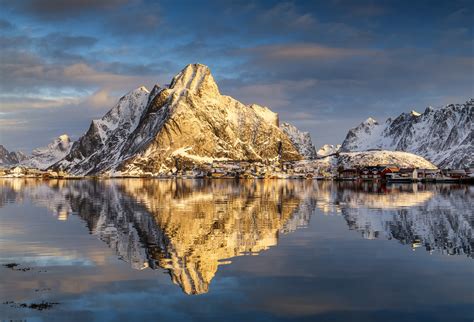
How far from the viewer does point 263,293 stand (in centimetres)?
3334

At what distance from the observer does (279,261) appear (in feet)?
144

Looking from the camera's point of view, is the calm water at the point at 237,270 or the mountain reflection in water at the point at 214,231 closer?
the calm water at the point at 237,270

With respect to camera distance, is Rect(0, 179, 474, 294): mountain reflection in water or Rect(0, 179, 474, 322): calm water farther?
Rect(0, 179, 474, 294): mountain reflection in water

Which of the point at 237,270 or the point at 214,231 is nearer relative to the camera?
the point at 237,270

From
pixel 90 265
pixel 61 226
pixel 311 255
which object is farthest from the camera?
pixel 61 226

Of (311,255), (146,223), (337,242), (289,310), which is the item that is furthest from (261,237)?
(289,310)

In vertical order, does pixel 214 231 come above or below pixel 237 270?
above

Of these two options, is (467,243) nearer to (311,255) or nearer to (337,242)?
(337,242)

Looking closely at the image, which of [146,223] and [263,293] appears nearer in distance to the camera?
[263,293]

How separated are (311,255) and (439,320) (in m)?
19.6

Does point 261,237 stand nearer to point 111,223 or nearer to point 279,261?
point 279,261

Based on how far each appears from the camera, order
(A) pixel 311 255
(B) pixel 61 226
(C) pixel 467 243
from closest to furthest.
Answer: (A) pixel 311 255
(C) pixel 467 243
(B) pixel 61 226

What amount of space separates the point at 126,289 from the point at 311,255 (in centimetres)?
1831

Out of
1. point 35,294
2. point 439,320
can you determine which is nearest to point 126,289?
point 35,294
